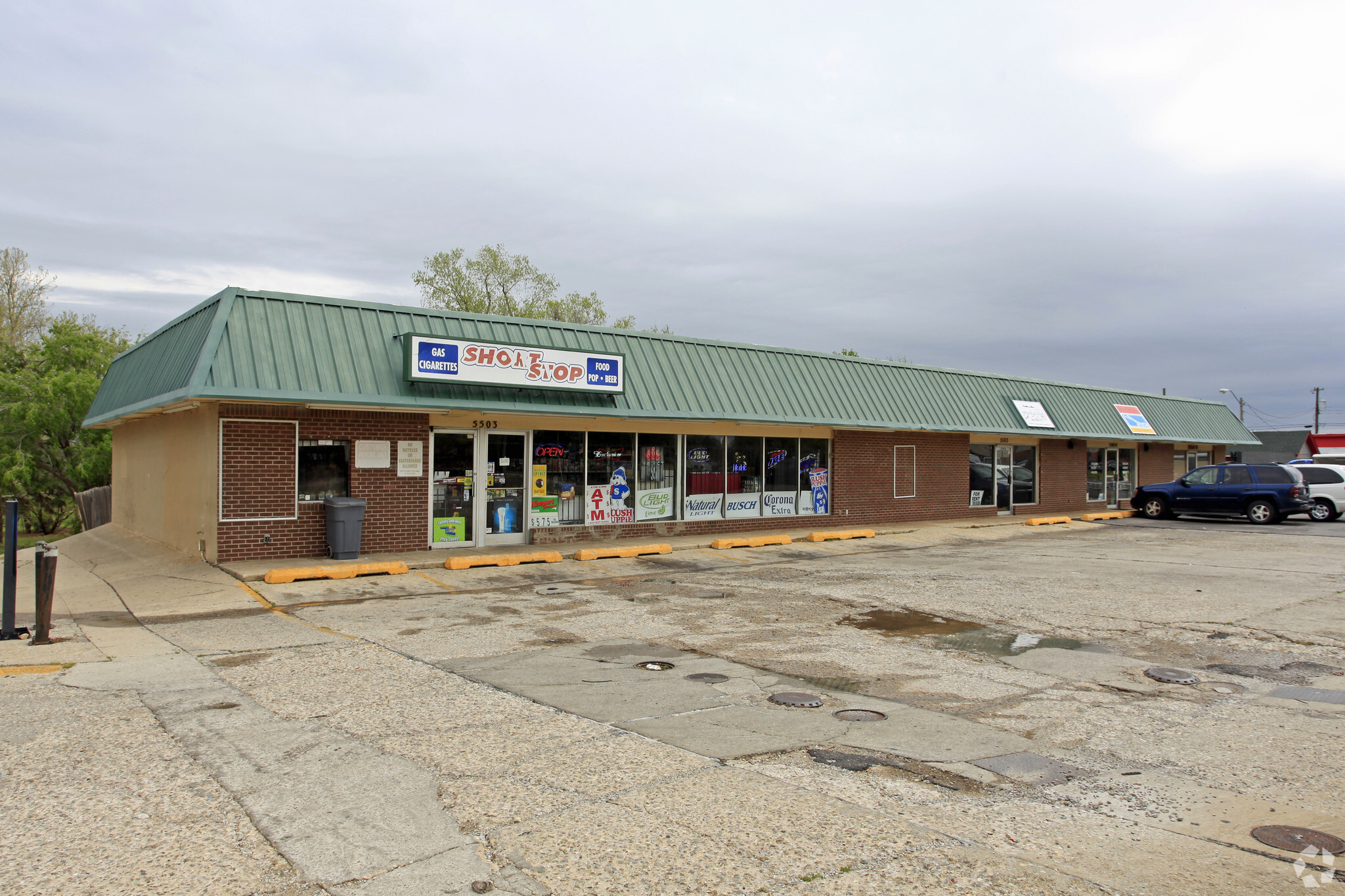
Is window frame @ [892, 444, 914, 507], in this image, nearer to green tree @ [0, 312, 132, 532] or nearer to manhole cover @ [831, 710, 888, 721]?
manhole cover @ [831, 710, 888, 721]

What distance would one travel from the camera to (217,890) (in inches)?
149

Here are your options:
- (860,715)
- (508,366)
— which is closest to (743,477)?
(508,366)

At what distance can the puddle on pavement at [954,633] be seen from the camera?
30.4 ft

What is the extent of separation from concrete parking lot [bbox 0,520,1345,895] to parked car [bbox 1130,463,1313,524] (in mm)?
16241

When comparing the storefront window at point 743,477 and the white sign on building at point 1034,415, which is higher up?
the white sign on building at point 1034,415

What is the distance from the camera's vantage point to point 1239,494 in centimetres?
2634

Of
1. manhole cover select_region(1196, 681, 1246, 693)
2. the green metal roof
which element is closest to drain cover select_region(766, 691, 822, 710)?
manhole cover select_region(1196, 681, 1246, 693)

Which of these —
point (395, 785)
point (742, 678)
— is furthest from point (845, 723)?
point (395, 785)

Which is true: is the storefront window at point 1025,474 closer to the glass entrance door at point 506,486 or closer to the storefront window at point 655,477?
the storefront window at point 655,477

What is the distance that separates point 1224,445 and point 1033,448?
1302 centimetres

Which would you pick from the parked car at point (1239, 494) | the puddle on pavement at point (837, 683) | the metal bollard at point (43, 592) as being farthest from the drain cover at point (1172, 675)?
the parked car at point (1239, 494)

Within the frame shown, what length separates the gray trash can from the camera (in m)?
14.7

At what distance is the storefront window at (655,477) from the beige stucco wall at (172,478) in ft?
27.6

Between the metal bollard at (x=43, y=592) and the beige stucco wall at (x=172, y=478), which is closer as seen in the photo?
the metal bollard at (x=43, y=592)
